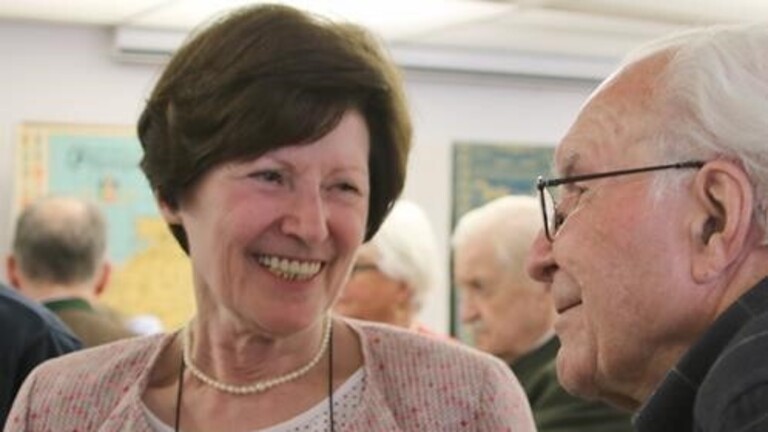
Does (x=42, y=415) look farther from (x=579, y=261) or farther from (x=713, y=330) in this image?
(x=713, y=330)

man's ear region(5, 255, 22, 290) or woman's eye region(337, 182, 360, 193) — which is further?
man's ear region(5, 255, 22, 290)

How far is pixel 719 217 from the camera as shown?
4.17 feet

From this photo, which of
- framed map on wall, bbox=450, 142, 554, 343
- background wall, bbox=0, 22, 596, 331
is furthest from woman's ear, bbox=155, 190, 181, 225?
framed map on wall, bbox=450, 142, 554, 343

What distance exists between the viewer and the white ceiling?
193 inches

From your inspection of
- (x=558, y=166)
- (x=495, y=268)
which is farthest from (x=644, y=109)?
(x=495, y=268)

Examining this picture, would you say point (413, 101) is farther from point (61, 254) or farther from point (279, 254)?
point (279, 254)

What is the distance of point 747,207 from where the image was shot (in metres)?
1.25

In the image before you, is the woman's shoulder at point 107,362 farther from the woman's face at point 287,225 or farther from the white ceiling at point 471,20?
the white ceiling at point 471,20

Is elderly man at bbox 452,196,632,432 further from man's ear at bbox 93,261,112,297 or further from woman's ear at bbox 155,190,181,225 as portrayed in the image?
woman's ear at bbox 155,190,181,225

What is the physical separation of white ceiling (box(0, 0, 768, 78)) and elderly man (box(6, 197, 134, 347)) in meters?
0.84

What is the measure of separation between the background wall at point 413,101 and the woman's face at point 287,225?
9.83 ft

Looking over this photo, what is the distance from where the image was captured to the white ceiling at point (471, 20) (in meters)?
4.90

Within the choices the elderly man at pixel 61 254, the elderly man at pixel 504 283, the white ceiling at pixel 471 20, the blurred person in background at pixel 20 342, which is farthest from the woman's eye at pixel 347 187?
the white ceiling at pixel 471 20

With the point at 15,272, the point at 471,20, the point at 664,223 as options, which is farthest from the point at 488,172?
the point at 664,223
